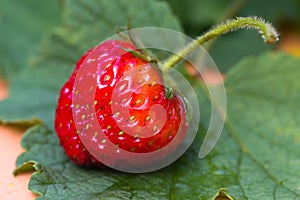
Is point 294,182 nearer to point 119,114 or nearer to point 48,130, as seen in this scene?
point 119,114

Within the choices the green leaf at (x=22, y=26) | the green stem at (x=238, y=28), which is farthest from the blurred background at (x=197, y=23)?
the green stem at (x=238, y=28)

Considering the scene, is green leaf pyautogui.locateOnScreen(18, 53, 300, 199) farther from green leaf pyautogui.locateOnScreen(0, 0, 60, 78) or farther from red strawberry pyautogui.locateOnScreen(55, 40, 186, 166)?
green leaf pyautogui.locateOnScreen(0, 0, 60, 78)

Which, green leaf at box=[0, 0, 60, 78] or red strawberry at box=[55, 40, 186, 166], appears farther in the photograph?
green leaf at box=[0, 0, 60, 78]

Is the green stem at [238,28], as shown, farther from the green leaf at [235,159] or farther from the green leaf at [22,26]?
the green leaf at [22,26]

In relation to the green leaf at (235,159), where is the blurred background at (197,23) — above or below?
above

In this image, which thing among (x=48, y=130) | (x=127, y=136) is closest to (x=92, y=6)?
(x=48, y=130)

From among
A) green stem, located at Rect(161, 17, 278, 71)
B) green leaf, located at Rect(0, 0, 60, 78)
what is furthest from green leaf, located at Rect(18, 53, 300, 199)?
green leaf, located at Rect(0, 0, 60, 78)
